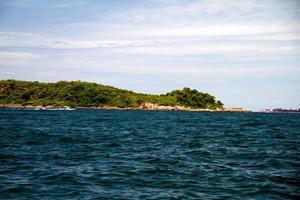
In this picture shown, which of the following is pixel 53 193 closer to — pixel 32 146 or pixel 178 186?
pixel 178 186

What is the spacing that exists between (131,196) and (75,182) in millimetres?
3582

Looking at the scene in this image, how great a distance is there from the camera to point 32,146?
33125 millimetres

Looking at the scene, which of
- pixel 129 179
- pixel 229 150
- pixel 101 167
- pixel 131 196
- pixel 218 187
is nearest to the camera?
pixel 131 196

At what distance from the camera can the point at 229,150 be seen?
105 feet

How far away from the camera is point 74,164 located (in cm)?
2398

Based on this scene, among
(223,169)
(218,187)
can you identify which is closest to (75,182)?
(218,187)

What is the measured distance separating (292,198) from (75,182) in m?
10.2

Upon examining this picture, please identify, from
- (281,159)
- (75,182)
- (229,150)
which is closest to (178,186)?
(75,182)

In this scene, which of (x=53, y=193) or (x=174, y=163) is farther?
(x=174, y=163)

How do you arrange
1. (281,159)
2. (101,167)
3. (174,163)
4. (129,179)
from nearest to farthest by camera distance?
(129,179), (101,167), (174,163), (281,159)

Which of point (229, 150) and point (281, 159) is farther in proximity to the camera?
point (229, 150)

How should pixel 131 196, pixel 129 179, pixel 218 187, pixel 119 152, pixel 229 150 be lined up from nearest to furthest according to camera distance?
pixel 131 196 < pixel 218 187 < pixel 129 179 < pixel 119 152 < pixel 229 150

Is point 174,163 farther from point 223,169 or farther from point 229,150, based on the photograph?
point 229,150

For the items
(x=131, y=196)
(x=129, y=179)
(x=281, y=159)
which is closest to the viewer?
(x=131, y=196)
